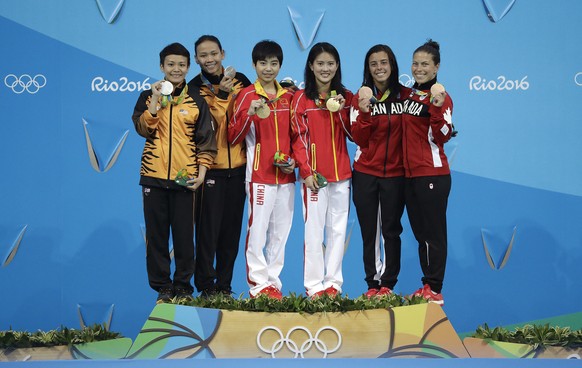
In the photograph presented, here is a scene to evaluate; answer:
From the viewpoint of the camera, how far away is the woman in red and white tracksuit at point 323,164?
4535mm

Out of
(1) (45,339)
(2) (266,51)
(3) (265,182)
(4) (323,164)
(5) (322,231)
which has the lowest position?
(1) (45,339)

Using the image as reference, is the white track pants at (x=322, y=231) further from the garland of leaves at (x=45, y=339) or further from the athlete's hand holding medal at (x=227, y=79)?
the garland of leaves at (x=45, y=339)

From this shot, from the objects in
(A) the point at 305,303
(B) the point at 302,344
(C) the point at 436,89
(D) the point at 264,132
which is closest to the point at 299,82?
(D) the point at 264,132

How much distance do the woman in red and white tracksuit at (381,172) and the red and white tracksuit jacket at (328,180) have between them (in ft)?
0.32

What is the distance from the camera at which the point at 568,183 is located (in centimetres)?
569

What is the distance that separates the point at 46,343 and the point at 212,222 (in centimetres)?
109

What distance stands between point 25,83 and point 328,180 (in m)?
2.51

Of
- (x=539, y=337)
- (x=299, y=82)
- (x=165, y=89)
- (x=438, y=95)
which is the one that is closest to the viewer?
(x=539, y=337)

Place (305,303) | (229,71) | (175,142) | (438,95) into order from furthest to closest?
(229,71) → (175,142) → (438,95) → (305,303)

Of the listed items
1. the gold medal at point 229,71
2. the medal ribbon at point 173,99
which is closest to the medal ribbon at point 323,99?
the gold medal at point 229,71

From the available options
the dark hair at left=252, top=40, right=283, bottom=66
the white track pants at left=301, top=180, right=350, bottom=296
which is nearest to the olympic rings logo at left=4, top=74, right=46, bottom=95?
the dark hair at left=252, top=40, right=283, bottom=66

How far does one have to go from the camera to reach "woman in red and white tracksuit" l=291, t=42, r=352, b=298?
454 centimetres

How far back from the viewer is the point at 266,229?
15.0ft

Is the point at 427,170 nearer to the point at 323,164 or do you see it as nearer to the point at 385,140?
the point at 385,140
